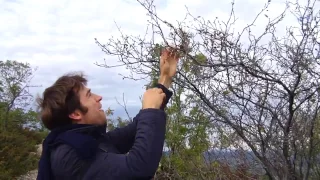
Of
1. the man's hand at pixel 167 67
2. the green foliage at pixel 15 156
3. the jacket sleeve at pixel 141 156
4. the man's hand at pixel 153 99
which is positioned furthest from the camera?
the green foliage at pixel 15 156

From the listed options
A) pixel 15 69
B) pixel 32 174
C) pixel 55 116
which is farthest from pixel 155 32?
pixel 15 69

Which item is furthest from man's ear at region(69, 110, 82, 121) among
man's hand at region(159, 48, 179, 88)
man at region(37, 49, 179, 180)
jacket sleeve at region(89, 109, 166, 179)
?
man's hand at region(159, 48, 179, 88)

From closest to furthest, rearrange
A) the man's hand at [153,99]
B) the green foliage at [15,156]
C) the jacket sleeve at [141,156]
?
1. the jacket sleeve at [141,156]
2. the man's hand at [153,99]
3. the green foliage at [15,156]

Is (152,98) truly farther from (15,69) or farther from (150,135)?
(15,69)

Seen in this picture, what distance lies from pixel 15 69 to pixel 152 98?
96.0 ft

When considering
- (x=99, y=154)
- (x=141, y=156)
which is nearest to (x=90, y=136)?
(x=99, y=154)

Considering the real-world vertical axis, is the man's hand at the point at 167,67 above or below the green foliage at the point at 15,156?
below

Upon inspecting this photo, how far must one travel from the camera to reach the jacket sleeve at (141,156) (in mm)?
1823

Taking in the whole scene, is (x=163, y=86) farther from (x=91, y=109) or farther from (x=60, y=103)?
(x=60, y=103)

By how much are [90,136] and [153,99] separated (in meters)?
0.27


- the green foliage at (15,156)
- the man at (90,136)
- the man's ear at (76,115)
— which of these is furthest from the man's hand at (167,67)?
the green foliage at (15,156)

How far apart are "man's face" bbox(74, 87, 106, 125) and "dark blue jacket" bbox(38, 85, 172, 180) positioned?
0.03m

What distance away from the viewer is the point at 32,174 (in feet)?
67.4

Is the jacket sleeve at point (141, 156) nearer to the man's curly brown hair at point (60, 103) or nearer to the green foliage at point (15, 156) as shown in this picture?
the man's curly brown hair at point (60, 103)
